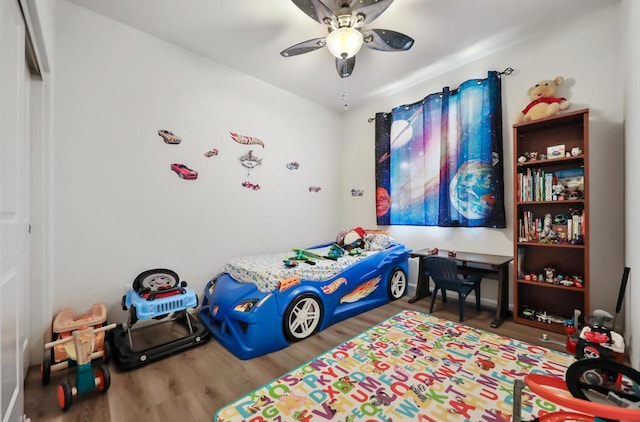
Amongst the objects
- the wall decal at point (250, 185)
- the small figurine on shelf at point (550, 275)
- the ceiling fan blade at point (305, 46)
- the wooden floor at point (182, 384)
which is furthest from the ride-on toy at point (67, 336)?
the small figurine on shelf at point (550, 275)

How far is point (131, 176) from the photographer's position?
8.07 ft

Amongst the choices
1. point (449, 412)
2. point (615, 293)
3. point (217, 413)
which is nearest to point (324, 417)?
point (217, 413)

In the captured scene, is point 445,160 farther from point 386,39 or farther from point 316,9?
point 316,9

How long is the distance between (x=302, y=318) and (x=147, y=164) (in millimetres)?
2081

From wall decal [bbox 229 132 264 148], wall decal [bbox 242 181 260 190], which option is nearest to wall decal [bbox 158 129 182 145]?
wall decal [bbox 229 132 264 148]

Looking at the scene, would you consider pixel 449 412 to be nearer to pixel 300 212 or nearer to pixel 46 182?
pixel 300 212

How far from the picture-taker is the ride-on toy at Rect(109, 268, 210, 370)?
6.38 feet

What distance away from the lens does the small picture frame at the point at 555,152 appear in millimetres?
2387

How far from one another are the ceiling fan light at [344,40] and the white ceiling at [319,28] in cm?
44

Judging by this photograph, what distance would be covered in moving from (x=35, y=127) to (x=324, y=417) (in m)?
2.82

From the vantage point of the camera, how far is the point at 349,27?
211 cm

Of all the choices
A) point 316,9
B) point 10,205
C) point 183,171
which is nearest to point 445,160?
point 316,9

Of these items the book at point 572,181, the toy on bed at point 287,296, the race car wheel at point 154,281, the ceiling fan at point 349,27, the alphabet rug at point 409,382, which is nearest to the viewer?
the alphabet rug at point 409,382

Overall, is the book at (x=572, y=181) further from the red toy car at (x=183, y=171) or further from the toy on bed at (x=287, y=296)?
the red toy car at (x=183, y=171)
